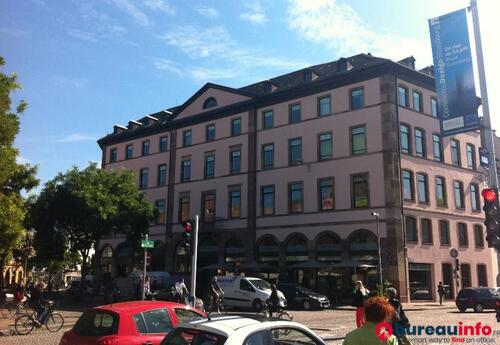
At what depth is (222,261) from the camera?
43.8m

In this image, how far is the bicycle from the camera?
1708 centimetres

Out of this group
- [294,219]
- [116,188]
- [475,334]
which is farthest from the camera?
[294,219]

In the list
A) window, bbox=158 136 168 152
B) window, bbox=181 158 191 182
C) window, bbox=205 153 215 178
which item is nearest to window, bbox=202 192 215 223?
window, bbox=205 153 215 178

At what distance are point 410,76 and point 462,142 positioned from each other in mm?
8507

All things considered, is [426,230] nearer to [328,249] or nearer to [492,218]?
[328,249]

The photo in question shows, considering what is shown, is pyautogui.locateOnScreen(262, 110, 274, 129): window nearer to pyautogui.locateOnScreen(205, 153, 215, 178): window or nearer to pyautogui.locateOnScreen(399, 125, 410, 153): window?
pyautogui.locateOnScreen(205, 153, 215, 178): window

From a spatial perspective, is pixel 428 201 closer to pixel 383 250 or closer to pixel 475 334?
pixel 383 250

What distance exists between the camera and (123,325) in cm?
802

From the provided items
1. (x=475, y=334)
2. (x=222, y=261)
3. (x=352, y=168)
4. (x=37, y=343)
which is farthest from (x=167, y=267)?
(x=475, y=334)

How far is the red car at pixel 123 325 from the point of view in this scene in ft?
25.8

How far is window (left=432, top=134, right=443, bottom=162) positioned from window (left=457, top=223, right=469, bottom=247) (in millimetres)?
5607

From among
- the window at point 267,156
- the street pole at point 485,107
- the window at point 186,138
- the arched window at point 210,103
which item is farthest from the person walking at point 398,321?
the window at point 186,138

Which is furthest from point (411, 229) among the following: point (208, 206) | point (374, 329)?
point (374, 329)

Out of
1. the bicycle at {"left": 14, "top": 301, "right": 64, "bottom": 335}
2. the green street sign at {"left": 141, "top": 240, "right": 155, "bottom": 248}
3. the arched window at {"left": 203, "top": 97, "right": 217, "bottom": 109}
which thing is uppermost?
the arched window at {"left": 203, "top": 97, "right": 217, "bottom": 109}
